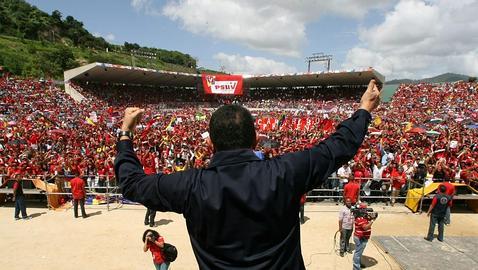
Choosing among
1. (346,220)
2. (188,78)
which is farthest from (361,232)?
(188,78)

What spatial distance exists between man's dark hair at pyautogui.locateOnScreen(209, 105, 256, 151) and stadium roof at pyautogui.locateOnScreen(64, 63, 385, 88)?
39.1m

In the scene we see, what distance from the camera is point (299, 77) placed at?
48.2m

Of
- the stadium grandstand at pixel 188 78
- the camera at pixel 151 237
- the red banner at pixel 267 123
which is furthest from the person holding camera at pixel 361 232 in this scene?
the stadium grandstand at pixel 188 78

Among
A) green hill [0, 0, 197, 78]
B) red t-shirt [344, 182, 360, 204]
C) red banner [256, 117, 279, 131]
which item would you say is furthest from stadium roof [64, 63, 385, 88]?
red t-shirt [344, 182, 360, 204]

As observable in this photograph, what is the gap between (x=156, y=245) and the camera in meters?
6.21

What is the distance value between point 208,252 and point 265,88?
5703 cm

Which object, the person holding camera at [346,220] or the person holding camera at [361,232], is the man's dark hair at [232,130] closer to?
the person holding camera at [361,232]

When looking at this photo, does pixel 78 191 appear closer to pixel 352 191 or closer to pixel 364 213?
pixel 352 191

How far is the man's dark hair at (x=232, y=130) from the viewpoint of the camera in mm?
1505

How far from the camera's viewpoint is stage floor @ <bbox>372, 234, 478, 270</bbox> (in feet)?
24.5

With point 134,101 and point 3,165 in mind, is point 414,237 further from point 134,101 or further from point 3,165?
point 134,101

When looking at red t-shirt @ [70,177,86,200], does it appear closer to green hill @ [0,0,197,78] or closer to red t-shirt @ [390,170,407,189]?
red t-shirt @ [390,170,407,189]

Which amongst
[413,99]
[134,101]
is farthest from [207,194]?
[134,101]

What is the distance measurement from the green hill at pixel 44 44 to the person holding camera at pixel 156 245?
2262 inches
